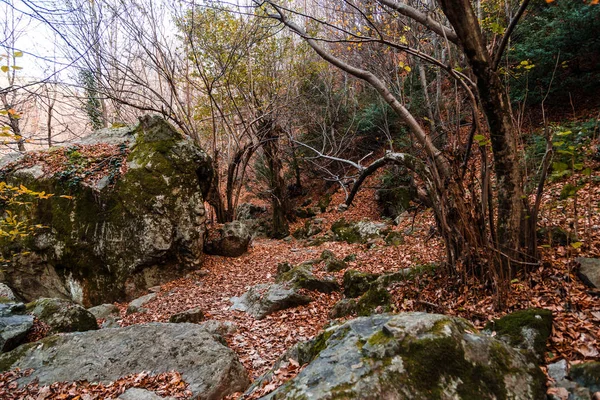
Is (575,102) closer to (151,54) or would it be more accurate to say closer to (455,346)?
(455,346)

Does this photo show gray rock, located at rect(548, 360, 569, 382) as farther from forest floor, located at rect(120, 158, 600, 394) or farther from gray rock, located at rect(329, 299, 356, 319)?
gray rock, located at rect(329, 299, 356, 319)

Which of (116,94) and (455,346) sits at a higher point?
(116,94)

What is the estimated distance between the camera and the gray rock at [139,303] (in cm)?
609

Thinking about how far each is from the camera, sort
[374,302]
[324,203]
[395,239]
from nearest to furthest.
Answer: [374,302] → [395,239] → [324,203]

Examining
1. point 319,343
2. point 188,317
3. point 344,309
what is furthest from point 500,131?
point 188,317

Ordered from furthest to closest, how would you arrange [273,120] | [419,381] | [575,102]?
[273,120] → [575,102] → [419,381]

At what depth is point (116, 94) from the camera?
10.1 m

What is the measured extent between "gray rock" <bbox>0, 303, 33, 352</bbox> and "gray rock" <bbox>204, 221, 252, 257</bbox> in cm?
445

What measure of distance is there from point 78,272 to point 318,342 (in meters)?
6.84

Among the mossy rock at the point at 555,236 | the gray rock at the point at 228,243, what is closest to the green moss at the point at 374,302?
the mossy rock at the point at 555,236

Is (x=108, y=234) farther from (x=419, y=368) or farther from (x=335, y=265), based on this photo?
(x=419, y=368)

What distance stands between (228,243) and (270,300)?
407cm

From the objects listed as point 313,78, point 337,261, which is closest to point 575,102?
point 337,261

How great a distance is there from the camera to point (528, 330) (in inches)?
92.0
